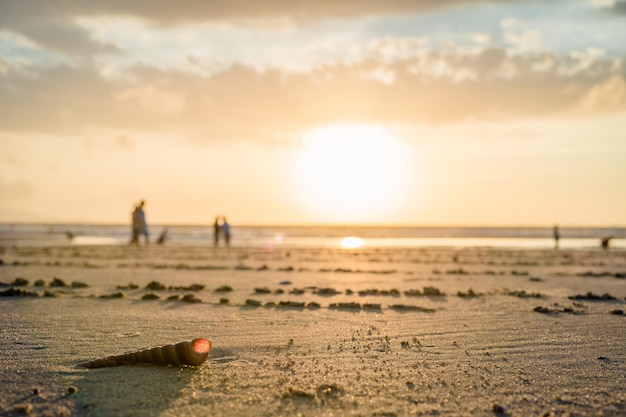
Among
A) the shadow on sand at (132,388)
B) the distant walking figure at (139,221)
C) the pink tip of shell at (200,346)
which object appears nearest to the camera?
the shadow on sand at (132,388)

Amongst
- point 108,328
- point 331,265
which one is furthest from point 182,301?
point 331,265

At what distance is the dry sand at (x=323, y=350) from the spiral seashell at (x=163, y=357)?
10cm

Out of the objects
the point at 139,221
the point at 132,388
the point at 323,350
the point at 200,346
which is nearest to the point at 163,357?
the point at 200,346

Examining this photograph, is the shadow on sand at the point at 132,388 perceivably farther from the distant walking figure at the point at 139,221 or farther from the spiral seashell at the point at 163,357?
the distant walking figure at the point at 139,221

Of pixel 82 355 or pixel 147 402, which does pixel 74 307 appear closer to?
pixel 82 355

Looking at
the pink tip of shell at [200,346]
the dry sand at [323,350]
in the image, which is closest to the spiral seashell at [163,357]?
the pink tip of shell at [200,346]

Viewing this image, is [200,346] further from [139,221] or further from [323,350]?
[139,221]

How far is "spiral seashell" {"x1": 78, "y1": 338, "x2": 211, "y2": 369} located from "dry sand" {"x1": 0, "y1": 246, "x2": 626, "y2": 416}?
0.34 ft

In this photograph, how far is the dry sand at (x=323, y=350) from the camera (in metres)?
5.57

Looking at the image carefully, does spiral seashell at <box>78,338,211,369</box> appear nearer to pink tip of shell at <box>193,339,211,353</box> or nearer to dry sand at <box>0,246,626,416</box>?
pink tip of shell at <box>193,339,211,353</box>

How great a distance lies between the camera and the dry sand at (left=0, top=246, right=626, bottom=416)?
5.57 metres

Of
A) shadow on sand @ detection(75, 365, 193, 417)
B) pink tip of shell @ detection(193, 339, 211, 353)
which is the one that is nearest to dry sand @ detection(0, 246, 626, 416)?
shadow on sand @ detection(75, 365, 193, 417)

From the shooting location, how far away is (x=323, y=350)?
303 inches

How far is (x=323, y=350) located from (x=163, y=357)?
84.5 inches
